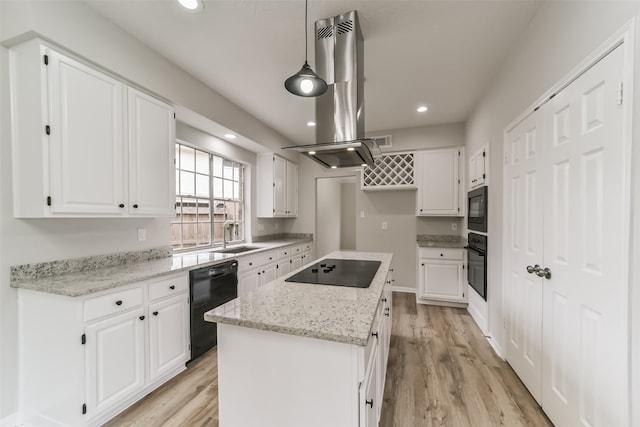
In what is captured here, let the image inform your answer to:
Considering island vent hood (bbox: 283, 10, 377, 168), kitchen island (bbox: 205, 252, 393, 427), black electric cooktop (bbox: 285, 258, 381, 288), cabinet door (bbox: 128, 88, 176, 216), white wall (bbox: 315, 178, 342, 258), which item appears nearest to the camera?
kitchen island (bbox: 205, 252, 393, 427)

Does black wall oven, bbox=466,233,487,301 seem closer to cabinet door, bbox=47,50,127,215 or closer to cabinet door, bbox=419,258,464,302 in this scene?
cabinet door, bbox=419,258,464,302

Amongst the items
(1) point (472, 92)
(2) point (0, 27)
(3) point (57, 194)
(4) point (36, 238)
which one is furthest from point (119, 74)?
(1) point (472, 92)

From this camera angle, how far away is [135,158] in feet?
6.77

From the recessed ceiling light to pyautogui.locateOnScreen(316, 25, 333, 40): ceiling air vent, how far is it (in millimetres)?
842

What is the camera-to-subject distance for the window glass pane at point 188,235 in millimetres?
3085

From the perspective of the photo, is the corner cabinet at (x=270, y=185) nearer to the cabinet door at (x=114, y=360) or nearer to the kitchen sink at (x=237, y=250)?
the kitchen sink at (x=237, y=250)

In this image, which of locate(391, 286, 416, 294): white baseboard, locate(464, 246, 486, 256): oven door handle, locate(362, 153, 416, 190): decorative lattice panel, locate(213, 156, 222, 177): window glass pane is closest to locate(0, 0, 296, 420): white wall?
locate(213, 156, 222, 177): window glass pane

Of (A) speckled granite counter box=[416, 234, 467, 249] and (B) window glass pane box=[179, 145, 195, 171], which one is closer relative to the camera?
(B) window glass pane box=[179, 145, 195, 171]

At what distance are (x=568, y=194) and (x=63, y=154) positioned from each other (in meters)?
3.10

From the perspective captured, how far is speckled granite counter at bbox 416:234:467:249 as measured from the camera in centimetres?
372

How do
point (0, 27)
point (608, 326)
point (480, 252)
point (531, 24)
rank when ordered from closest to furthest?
point (608, 326)
point (0, 27)
point (531, 24)
point (480, 252)

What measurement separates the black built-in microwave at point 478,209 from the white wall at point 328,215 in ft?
9.26

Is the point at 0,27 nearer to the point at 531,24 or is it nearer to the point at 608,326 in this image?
the point at 531,24

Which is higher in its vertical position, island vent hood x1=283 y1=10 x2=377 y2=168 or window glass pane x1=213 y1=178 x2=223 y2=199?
island vent hood x1=283 y1=10 x2=377 y2=168
